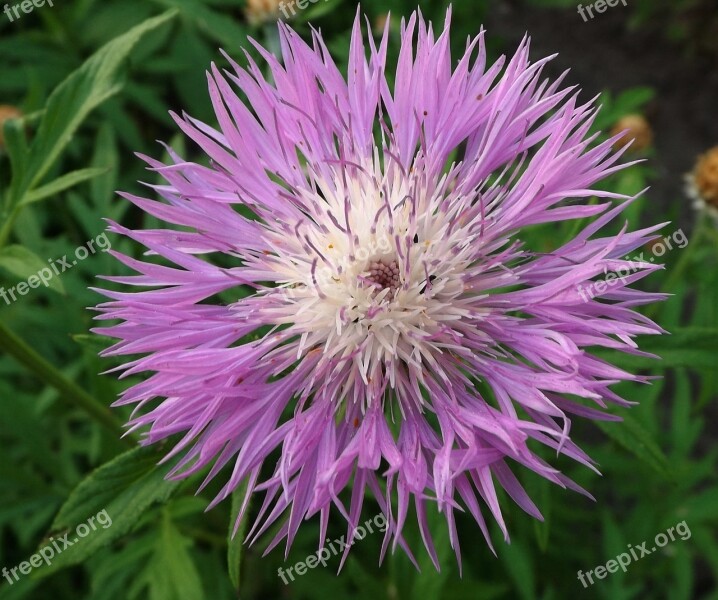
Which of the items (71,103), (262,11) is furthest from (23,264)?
(262,11)

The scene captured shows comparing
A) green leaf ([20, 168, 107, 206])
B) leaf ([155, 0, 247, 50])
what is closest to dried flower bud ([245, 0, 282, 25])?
leaf ([155, 0, 247, 50])

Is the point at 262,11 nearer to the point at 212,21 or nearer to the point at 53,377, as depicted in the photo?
the point at 212,21

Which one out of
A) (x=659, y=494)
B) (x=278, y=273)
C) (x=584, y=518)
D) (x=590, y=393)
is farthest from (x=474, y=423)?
(x=659, y=494)

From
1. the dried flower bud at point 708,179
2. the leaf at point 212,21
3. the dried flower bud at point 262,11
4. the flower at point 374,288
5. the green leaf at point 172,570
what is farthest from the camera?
the dried flower bud at point 708,179

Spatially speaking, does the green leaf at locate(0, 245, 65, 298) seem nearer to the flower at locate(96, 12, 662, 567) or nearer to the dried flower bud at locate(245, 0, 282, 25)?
the flower at locate(96, 12, 662, 567)

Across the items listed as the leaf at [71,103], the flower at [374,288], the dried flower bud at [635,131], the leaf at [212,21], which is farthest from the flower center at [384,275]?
the dried flower bud at [635,131]

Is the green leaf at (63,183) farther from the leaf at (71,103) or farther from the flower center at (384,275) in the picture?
the flower center at (384,275)

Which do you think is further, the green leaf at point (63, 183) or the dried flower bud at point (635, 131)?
the dried flower bud at point (635, 131)
